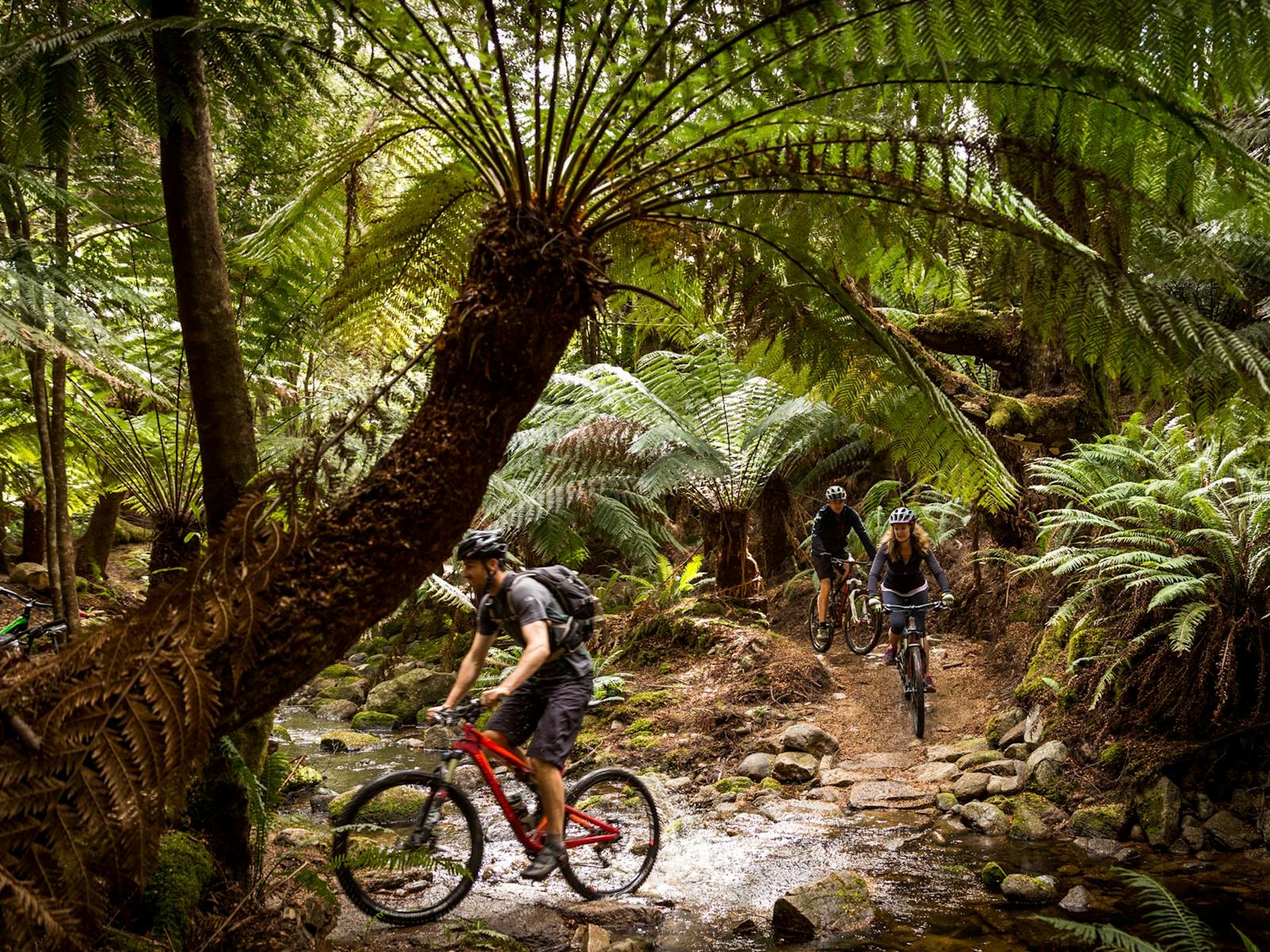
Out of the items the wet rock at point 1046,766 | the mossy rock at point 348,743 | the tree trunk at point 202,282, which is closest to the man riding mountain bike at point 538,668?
the tree trunk at point 202,282

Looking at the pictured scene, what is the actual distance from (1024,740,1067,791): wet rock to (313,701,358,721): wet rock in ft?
20.1

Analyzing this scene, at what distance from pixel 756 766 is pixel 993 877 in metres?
1.99

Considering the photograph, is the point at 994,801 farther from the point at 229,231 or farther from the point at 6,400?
the point at 6,400

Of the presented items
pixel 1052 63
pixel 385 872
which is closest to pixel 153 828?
pixel 385 872

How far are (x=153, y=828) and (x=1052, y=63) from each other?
8.82 feet

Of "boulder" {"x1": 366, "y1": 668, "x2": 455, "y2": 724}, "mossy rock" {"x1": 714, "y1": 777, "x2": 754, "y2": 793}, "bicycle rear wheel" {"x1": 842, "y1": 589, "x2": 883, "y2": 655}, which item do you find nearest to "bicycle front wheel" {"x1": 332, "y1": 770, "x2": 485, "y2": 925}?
"mossy rock" {"x1": 714, "y1": 777, "x2": 754, "y2": 793}

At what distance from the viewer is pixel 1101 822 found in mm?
4070

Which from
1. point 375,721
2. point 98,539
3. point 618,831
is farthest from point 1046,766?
point 98,539

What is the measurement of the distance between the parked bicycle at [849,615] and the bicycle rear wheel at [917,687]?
186 centimetres

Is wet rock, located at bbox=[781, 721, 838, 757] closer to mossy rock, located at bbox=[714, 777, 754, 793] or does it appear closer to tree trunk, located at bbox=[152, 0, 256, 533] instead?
mossy rock, located at bbox=[714, 777, 754, 793]

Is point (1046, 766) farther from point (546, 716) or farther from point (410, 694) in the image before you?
point (410, 694)

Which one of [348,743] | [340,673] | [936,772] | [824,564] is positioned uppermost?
[824,564]

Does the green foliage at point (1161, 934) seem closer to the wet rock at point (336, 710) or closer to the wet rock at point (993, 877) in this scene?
the wet rock at point (993, 877)

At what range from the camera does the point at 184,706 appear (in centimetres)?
164
